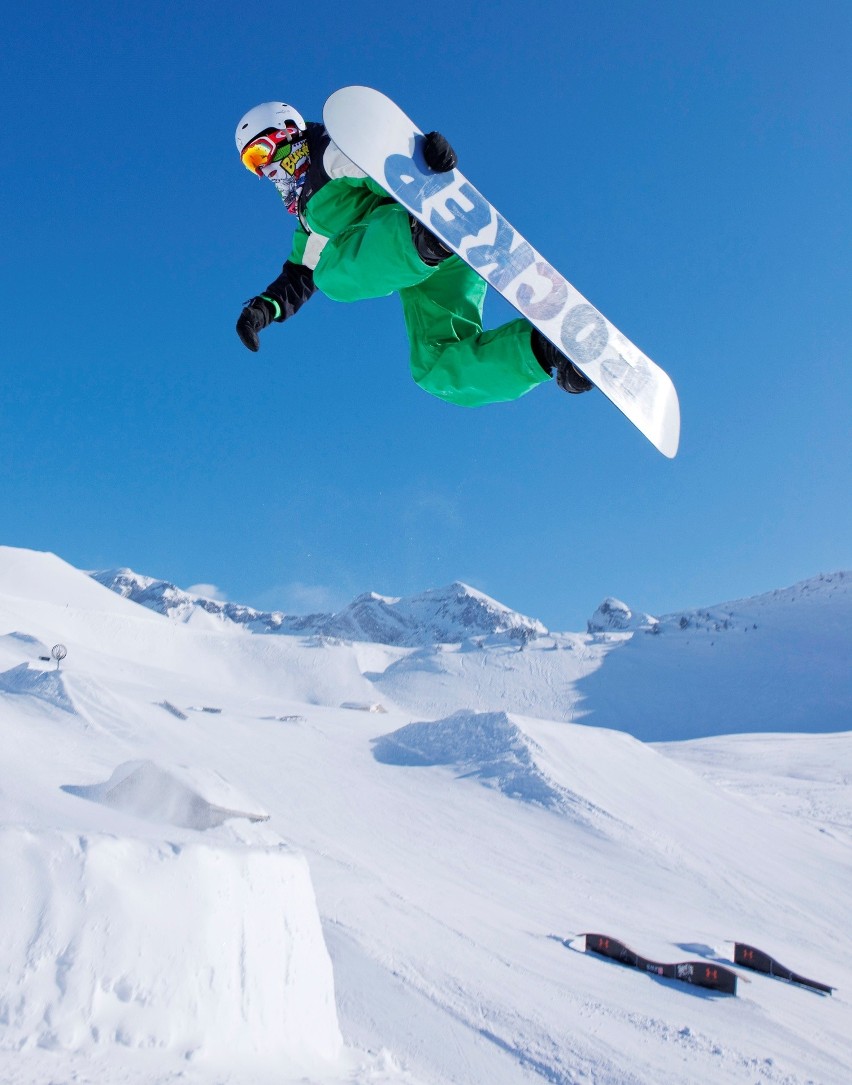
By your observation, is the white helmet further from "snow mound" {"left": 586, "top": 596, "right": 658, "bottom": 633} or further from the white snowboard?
"snow mound" {"left": 586, "top": 596, "right": 658, "bottom": 633}

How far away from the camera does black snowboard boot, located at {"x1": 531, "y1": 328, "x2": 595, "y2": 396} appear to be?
3.65 m

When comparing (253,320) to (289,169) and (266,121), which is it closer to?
(289,169)

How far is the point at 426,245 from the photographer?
3.36 meters

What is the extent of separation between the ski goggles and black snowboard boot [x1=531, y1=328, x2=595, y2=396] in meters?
1.59

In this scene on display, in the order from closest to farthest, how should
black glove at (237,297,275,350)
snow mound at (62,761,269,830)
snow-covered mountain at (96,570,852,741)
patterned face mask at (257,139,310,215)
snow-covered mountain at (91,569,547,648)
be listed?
patterned face mask at (257,139,310,215) → black glove at (237,297,275,350) → snow mound at (62,761,269,830) → snow-covered mountain at (96,570,852,741) → snow-covered mountain at (91,569,547,648)

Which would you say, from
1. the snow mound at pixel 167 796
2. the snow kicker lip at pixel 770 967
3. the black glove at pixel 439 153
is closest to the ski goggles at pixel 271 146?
the black glove at pixel 439 153

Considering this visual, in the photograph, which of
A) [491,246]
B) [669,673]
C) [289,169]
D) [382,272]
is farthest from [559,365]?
[669,673]

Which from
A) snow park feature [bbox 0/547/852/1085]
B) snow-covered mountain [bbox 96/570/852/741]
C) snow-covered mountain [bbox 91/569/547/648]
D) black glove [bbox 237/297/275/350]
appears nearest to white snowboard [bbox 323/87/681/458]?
black glove [bbox 237/297/275/350]

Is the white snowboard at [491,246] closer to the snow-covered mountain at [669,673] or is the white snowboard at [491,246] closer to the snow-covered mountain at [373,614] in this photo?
the snow-covered mountain at [669,673]

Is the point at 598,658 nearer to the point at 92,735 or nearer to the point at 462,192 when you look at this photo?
the point at 92,735

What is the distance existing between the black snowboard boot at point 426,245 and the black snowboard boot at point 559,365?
1.98 ft

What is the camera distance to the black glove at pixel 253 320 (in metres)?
3.97

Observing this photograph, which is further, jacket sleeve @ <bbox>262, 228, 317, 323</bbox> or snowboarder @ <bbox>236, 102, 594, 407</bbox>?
jacket sleeve @ <bbox>262, 228, 317, 323</bbox>

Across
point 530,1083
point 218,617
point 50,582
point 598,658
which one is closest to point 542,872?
point 530,1083
